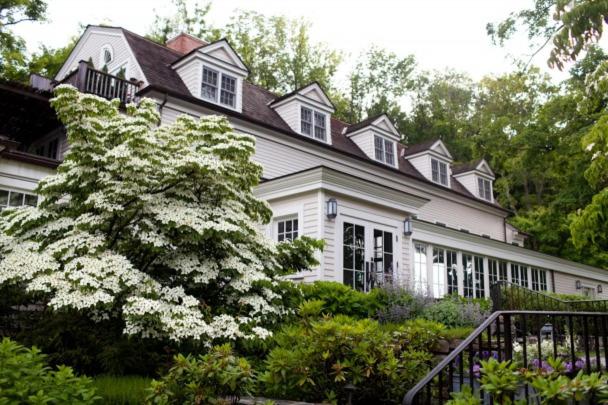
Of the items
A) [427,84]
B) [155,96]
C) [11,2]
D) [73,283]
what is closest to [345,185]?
[155,96]

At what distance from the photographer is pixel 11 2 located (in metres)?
22.7

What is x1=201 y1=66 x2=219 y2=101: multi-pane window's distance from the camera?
15.3m

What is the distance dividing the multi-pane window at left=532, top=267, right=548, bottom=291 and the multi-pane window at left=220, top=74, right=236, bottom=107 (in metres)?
14.4

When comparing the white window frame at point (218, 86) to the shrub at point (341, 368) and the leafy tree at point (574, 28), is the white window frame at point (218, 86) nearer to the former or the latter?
the leafy tree at point (574, 28)

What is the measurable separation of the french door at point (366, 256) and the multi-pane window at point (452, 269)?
439cm

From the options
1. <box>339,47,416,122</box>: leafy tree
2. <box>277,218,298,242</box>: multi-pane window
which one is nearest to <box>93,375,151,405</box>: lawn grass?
<box>277,218,298,242</box>: multi-pane window

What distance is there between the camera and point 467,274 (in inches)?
691

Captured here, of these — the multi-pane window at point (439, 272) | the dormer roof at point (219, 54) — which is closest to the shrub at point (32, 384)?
the dormer roof at point (219, 54)

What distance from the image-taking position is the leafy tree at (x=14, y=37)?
22672 millimetres

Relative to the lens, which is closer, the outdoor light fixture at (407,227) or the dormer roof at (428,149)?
the outdoor light fixture at (407,227)

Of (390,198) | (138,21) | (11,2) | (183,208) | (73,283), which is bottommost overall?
(73,283)

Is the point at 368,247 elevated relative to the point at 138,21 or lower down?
lower down

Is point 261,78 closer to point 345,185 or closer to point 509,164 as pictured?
point 509,164

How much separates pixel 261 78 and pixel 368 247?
69.5ft
